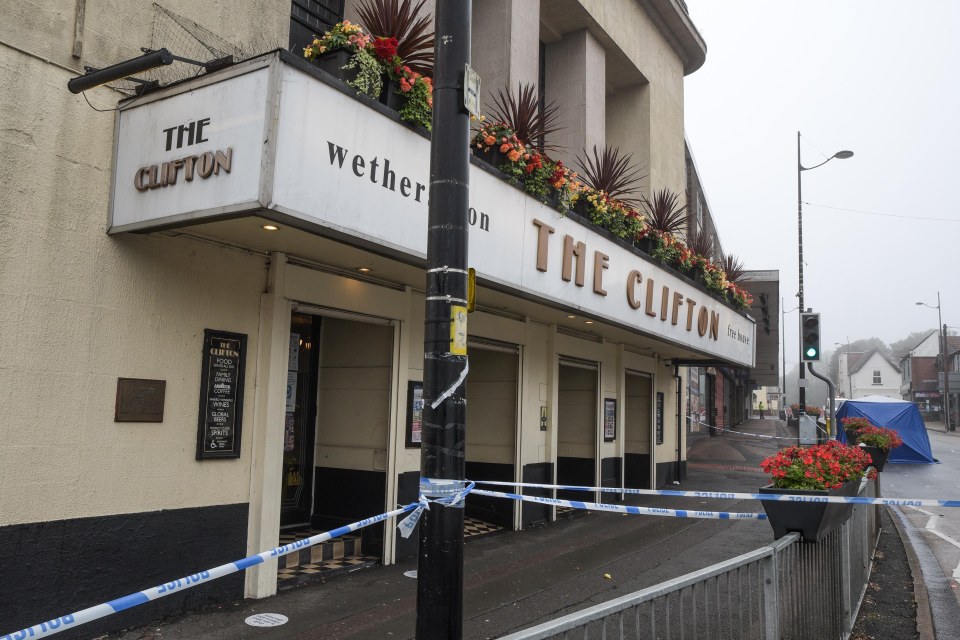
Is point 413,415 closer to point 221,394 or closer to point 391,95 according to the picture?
point 221,394

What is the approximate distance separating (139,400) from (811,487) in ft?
18.0

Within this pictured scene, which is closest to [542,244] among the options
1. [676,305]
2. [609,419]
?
[676,305]

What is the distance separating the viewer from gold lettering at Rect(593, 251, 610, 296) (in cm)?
1014

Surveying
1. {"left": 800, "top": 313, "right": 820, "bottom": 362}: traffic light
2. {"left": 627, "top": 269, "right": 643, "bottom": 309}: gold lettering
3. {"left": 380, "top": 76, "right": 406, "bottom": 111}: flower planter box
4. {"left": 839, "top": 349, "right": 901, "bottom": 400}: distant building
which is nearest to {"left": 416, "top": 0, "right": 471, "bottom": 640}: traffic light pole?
{"left": 380, "top": 76, "right": 406, "bottom": 111}: flower planter box

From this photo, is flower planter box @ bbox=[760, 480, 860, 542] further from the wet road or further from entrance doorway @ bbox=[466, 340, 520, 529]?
entrance doorway @ bbox=[466, 340, 520, 529]

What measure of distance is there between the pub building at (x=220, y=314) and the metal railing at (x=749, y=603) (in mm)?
3518

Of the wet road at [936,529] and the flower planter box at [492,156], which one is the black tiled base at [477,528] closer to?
the flower planter box at [492,156]

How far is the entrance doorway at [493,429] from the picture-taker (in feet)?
36.7

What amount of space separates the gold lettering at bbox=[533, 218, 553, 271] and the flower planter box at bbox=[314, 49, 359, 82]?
10.4 feet

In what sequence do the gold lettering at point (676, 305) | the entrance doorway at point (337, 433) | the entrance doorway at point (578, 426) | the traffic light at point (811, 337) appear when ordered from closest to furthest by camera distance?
the entrance doorway at point (337, 433), the gold lettering at point (676, 305), the entrance doorway at point (578, 426), the traffic light at point (811, 337)

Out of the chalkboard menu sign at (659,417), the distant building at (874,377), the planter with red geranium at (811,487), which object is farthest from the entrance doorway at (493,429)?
the distant building at (874,377)

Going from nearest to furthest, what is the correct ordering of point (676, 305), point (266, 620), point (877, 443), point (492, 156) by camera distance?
point (266, 620)
point (492, 156)
point (676, 305)
point (877, 443)

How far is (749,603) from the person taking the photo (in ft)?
13.5

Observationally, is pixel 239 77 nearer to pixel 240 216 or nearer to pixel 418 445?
pixel 240 216
